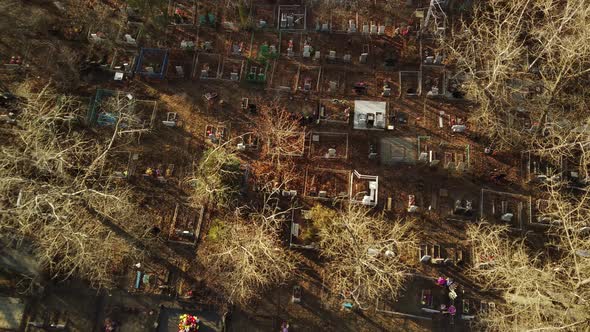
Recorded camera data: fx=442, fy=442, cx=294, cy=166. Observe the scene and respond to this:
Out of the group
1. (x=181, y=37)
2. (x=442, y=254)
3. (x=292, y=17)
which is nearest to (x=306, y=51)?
(x=292, y=17)

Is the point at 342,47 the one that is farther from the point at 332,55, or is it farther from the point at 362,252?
the point at 362,252

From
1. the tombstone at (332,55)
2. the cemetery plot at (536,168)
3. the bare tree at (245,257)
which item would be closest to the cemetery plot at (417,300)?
the bare tree at (245,257)

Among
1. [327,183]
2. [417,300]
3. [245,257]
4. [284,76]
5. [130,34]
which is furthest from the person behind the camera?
[130,34]

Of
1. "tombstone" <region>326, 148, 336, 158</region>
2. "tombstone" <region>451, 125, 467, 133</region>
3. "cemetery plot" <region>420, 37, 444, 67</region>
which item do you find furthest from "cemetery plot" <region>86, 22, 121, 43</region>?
"tombstone" <region>451, 125, 467, 133</region>

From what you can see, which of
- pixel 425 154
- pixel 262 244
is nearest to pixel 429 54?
pixel 425 154

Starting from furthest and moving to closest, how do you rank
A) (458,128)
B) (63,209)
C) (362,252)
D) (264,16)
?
(264,16)
(458,128)
(362,252)
(63,209)

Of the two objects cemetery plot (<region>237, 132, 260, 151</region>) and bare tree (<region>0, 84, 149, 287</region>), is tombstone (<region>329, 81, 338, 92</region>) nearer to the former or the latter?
cemetery plot (<region>237, 132, 260, 151</region>)
